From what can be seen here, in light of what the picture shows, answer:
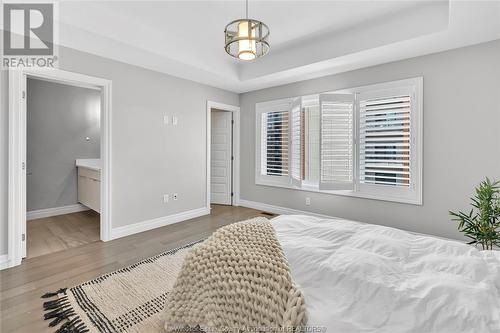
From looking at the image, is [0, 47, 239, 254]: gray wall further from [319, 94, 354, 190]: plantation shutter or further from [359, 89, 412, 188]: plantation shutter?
[359, 89, 412, 188]: plantation shutter

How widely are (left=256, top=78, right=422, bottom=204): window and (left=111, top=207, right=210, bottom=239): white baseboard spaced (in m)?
1.50

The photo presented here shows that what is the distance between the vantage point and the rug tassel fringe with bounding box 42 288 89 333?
1677 mm

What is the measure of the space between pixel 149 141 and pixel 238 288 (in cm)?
326

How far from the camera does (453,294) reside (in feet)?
3.16

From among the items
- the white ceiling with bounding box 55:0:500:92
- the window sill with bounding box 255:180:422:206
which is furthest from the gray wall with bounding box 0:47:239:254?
the window sill with bounding box 255:180:422:206

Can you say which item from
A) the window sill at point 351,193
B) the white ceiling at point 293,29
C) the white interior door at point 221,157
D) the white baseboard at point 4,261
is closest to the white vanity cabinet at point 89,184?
the white baseboard at point 4,261

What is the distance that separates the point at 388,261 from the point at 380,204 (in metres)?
2.64

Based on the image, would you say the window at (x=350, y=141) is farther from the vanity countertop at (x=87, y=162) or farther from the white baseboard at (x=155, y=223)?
the vanity countertop at (x=87, y=162)

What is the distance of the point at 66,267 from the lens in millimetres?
2553

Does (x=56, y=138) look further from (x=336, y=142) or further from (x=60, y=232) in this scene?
(x=336, y=142)

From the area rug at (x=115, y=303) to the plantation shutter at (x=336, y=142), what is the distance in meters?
2.68

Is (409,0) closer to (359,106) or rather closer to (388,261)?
(359,106)

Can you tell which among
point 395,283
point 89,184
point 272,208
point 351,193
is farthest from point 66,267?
point 351,193

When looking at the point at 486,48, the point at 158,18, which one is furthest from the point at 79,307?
the point at 486,48
